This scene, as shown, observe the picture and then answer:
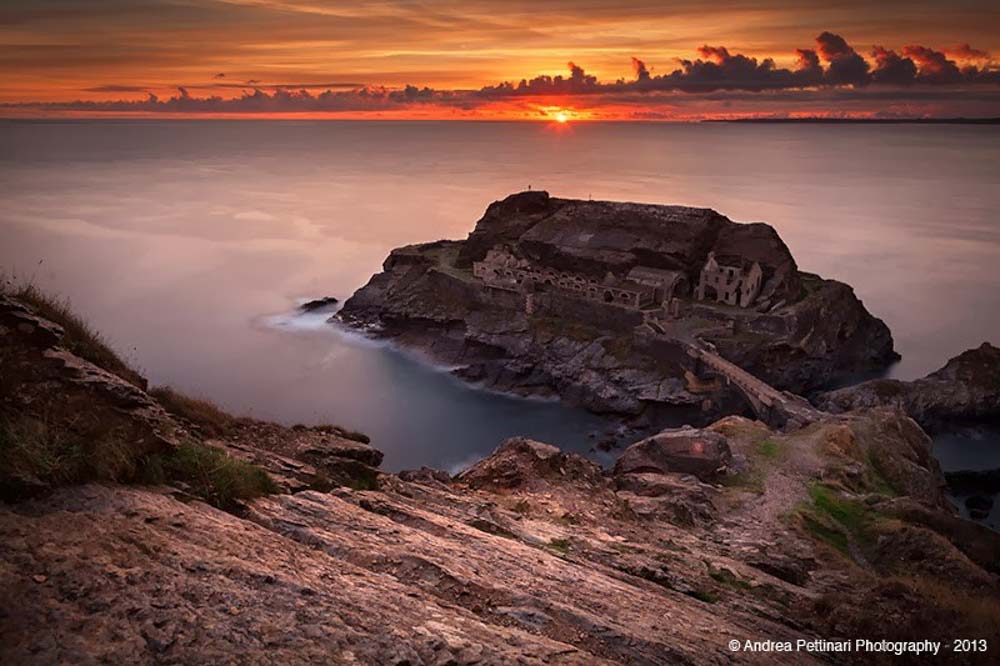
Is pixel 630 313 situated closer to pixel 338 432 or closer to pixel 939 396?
pixel 939 396

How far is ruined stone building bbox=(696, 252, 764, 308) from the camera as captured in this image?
2512 inches

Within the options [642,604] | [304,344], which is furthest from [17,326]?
[304,344]

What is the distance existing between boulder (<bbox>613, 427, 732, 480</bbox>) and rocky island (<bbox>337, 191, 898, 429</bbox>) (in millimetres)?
20835

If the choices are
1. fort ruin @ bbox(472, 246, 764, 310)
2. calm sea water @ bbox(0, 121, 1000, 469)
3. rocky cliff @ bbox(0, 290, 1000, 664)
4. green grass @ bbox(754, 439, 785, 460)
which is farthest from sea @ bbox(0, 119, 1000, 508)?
green grass @ bbox(754, 439, 785, 460)

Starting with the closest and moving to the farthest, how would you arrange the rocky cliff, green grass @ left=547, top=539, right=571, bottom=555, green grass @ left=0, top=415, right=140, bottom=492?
the rocky cliff < green grass @ left=0, top=415, right=140, bottom=492 < green grass @ left=547, top=539, right=571, bottom=555

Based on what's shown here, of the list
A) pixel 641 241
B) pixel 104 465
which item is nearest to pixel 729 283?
pixel 641 241

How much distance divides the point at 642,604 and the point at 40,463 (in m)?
9.57

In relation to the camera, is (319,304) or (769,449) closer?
(769,449)

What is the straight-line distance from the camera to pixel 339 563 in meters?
9.54

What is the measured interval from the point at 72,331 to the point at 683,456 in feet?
75.7

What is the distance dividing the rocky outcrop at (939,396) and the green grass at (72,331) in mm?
49491

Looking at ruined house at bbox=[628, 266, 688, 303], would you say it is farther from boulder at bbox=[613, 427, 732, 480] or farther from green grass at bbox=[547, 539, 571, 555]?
green grass at bbox=[547, 539, 571, 555]

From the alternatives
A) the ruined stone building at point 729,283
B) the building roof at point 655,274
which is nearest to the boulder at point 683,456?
the building roof at point 655,274

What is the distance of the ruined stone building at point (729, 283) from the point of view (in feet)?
209
